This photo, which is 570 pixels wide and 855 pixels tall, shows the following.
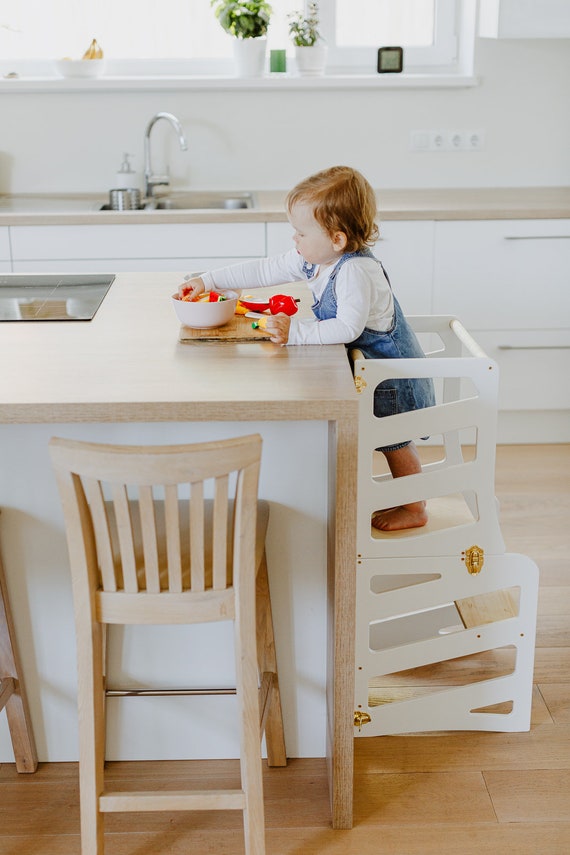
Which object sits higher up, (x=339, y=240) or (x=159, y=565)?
(x=339, y=240)

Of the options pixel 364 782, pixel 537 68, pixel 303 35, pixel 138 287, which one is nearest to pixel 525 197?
pixel 537 68

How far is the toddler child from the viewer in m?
1.83

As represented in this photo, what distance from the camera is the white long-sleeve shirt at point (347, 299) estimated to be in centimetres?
183

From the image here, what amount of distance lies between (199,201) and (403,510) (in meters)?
2.16

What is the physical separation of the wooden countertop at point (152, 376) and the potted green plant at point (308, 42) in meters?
2.13

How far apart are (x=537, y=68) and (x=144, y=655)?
2.93 metres

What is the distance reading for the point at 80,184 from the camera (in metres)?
3.93

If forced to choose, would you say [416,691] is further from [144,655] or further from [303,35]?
[303,35]

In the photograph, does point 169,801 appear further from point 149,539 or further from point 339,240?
point 339,240

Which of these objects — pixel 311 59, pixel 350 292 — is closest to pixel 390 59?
pixel 311 59

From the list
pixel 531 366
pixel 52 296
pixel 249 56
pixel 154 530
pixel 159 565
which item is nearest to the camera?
pixel 154 530

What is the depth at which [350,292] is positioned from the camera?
71.9 inches

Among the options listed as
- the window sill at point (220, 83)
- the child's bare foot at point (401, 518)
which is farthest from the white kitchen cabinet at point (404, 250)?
the child's bare foot at point (401, 518)

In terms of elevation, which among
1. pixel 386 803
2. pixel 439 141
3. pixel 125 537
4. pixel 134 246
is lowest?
pixel 386 803
